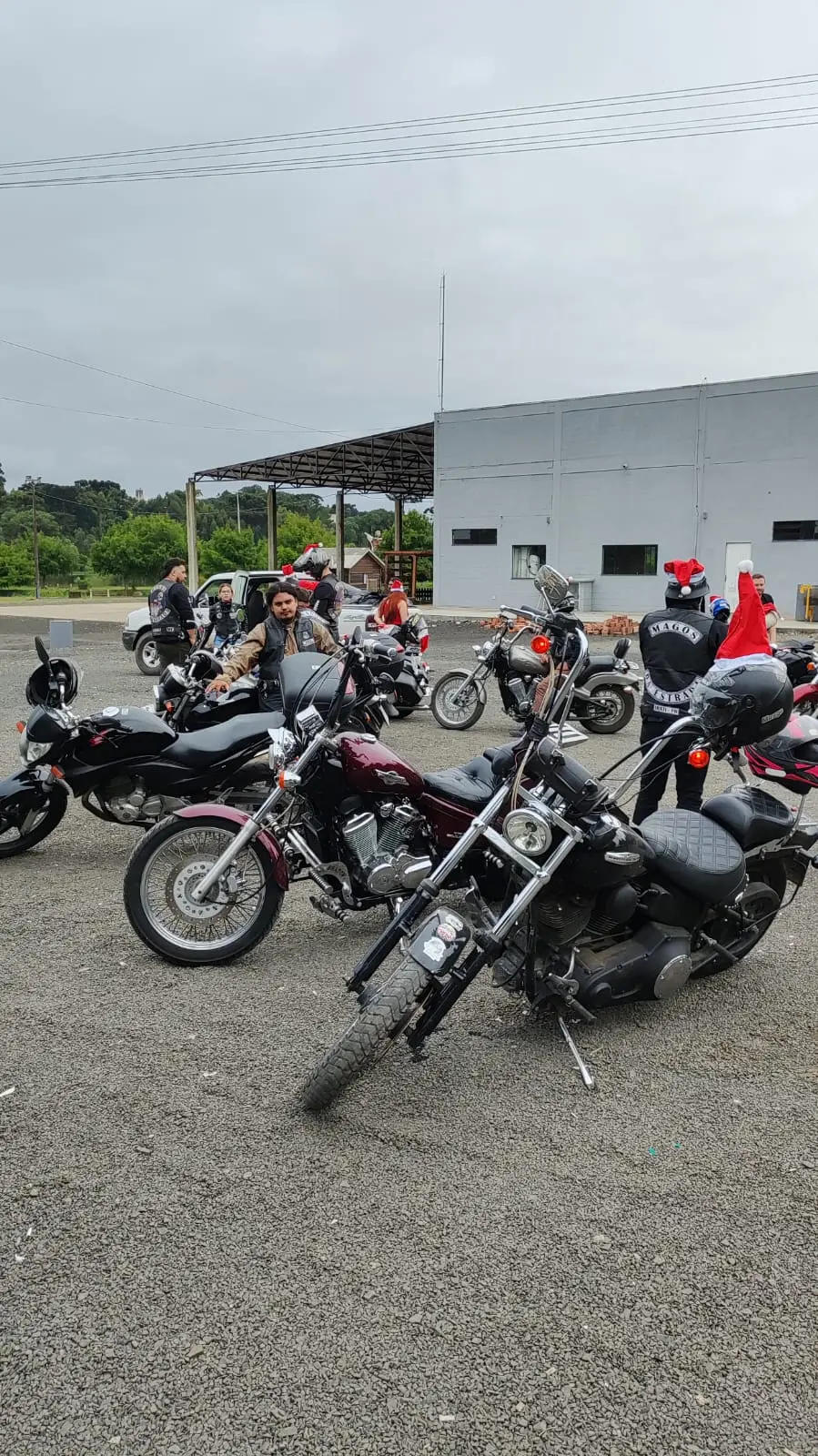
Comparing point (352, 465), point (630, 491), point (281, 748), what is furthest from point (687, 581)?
point (352, 465)

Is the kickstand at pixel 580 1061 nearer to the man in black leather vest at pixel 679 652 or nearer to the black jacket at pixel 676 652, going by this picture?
the man in black leather vest at pixel 679 652

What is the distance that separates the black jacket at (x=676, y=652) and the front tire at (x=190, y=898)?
9.52ft

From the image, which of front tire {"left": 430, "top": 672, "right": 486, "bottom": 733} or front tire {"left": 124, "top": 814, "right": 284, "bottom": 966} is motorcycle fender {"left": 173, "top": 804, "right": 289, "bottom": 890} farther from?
front tire {"left": 430, "top": 672, "right": 486, "bottom": 733}

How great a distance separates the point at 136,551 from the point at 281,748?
84.0 m

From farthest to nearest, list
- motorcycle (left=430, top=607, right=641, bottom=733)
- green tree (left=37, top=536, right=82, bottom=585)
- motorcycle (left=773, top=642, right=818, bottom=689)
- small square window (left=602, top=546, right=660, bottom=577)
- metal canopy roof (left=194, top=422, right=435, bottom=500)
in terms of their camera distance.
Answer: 1. green tree (left=37, top=536, right=82, bottom=585)
2. metal canopy roof (left=194, top=422, right=435, bottom=500)
3. small square window (left=602, top=546, right=660, bottom=577)
4. motorcycle (left=430, top=607, right=641, bottom=733)
5. motorcycle (left=773, top=642, right=818, bottom=689)

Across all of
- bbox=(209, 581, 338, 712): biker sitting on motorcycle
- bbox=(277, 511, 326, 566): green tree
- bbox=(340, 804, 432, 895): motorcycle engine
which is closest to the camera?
bbox=(340, 804, 432, 895): motorcycle engine

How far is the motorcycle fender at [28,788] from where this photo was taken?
602 centimetres

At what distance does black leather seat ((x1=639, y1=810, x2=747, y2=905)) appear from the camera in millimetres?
3857

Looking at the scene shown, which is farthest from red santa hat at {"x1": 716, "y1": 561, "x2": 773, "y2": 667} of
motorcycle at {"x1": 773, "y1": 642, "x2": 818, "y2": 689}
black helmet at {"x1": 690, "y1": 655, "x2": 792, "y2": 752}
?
motorcycle at {"x1": 773, "y1": 642, "x2": 818, "y2": 689}

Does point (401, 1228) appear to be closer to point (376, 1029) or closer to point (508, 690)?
point (376, 1029)

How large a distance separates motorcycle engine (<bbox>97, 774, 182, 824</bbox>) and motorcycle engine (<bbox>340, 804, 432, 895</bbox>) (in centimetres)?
191

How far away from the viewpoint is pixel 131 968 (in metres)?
4.52

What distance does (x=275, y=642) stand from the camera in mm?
7453

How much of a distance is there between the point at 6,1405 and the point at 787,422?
31002 mm
